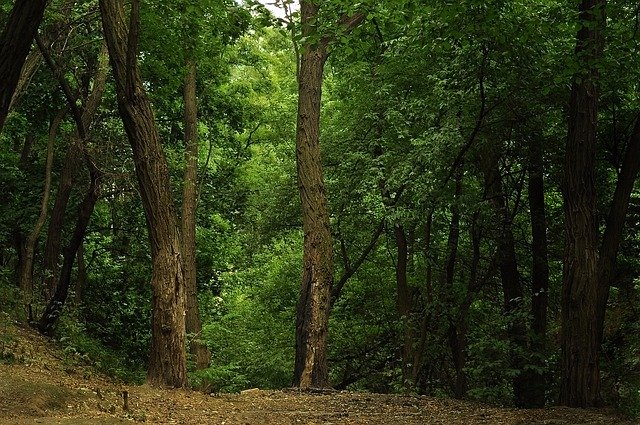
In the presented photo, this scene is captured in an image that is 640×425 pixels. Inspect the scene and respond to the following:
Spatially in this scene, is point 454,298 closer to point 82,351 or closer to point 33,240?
point 82,351

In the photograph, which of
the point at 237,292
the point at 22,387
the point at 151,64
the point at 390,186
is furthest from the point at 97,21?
the point at 237,292

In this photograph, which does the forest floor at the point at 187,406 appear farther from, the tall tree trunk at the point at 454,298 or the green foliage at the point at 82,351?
the tall tree trunk at the point at 454,298

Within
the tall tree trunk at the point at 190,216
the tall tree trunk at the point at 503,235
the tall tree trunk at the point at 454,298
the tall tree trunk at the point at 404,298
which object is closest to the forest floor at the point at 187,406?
the tall tree trunk at the point at 503,235

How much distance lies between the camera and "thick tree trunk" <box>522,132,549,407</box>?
10867 mm

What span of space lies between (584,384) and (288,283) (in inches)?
450

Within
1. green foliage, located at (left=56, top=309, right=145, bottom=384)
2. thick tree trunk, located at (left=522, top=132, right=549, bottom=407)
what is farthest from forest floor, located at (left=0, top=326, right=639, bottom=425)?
thick tree trunk, located at (left=522, top=132, right=549, bottom=407)

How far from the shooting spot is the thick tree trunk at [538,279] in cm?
1087

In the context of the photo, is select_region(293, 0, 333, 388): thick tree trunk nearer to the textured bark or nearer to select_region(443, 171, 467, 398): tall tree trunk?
select_region(443, 171, 467, 398): tall tree trunk

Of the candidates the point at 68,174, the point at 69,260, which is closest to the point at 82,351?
the point at 69,260

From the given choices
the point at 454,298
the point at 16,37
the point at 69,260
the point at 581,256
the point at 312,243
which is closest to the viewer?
the point at 16,37

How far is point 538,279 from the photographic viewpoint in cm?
1217

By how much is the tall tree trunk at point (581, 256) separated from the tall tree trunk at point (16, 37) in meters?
6.28

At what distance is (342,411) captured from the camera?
28.4 feet

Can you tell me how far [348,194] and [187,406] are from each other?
8658 mm
